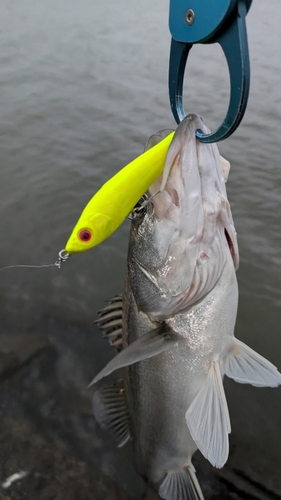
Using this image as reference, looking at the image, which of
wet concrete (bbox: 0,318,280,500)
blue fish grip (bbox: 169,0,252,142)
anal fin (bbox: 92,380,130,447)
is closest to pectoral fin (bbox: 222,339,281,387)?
anal fin (bbox: 92,380,130,447)

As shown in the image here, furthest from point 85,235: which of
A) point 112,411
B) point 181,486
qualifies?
point 181,486

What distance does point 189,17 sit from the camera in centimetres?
133

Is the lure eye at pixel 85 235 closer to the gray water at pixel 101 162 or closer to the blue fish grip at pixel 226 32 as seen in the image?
the blue fish grip at pixel 226 32

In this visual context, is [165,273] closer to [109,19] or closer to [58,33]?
[58,33]

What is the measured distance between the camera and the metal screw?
4.32 ft

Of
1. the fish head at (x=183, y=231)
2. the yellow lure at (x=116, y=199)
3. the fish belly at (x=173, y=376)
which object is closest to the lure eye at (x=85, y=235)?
the yellow lure at (x=116, y=199)

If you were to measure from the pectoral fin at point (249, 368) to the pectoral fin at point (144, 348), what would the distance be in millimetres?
285

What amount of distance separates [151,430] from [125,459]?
0.80 metres

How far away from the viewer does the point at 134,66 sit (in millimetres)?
9414

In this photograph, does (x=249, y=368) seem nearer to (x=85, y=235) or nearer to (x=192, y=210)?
(x=192, y=210)

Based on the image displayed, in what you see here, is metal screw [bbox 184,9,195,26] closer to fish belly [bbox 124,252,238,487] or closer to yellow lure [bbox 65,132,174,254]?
yellow lure [bbox 65,132,174,254]

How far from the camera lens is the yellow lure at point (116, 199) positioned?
1631 millimetres

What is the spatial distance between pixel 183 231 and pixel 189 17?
79 cm

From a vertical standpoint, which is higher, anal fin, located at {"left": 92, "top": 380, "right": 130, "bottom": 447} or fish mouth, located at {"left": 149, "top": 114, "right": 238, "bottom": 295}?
fish mouth, located at {"left": 149, "top": 114, "right": 238, "bottom": 295}
